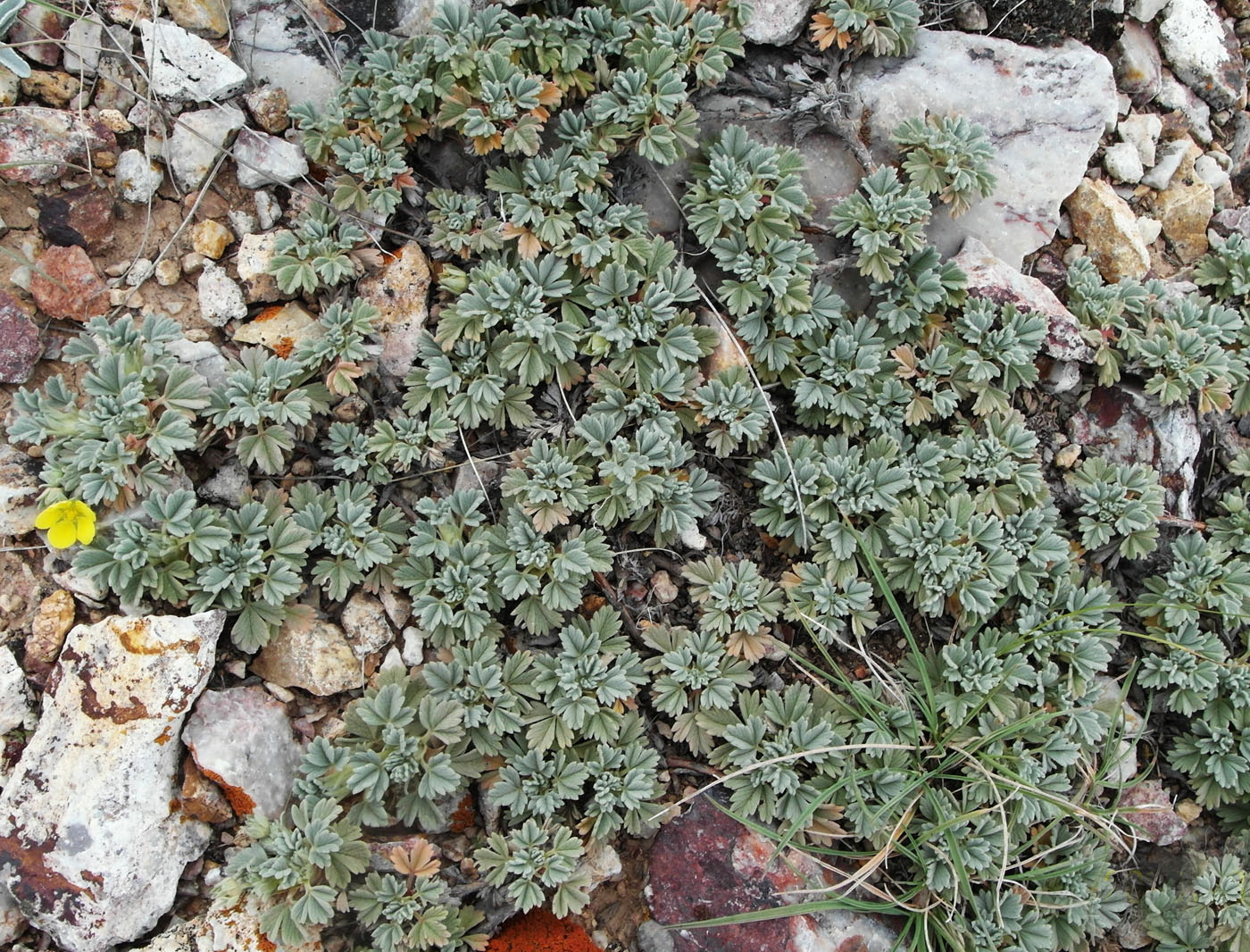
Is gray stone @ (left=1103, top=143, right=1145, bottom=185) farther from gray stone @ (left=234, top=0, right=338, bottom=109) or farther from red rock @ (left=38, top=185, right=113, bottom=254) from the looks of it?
red rock @ (left=38, top=185, right=113, bottom=254)

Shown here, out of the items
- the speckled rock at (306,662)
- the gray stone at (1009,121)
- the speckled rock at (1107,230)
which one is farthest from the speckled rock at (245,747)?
the speckled rock at (1107,230)

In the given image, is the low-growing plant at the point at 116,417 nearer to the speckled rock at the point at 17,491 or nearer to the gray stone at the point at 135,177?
the speckled rock at the point at 17,491

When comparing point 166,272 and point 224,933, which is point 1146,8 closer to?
point 166,272

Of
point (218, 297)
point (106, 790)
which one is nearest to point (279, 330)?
point (218, 297)

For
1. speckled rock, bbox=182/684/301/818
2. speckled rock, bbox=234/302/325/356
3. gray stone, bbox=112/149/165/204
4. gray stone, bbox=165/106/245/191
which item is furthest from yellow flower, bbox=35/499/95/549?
gray stone, bbox=165/106/245/191

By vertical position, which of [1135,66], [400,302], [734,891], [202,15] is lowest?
[734,891]

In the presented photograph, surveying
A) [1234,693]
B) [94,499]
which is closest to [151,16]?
[94,499]
